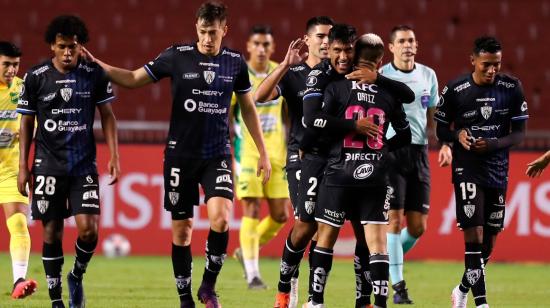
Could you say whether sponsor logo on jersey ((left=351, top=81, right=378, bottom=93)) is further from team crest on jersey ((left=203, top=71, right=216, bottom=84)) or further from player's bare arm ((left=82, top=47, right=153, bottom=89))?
player's bare arm ((left=82, top=47, right=153, bottom=89))

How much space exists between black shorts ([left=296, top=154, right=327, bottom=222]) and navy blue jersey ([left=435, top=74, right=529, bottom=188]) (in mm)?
1142

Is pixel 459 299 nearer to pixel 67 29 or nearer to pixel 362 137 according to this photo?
pixel 362 137

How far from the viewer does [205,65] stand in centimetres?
941

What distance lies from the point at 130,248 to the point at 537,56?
8.52 meters

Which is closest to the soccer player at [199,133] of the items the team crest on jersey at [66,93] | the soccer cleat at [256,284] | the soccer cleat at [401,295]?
the team crest on jersey at [66,93]

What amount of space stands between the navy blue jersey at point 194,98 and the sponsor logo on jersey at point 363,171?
4.08 feet

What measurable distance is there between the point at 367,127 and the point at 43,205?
250cm

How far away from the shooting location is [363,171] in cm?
879

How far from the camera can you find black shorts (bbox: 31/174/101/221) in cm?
920

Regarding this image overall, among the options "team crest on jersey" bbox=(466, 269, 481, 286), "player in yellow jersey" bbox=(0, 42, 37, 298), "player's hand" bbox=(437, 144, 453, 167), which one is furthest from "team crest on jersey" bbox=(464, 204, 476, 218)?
"player in yellow jersey" bbox=(0, 42, 37, 298)

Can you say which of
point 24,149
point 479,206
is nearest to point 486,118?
point 479,206

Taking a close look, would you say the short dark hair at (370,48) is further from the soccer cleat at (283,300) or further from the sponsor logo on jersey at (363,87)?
the soccer cleat at (283,300)

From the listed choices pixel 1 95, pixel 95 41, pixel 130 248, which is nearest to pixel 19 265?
pixel 1 95

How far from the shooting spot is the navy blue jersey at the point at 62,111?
913cm
